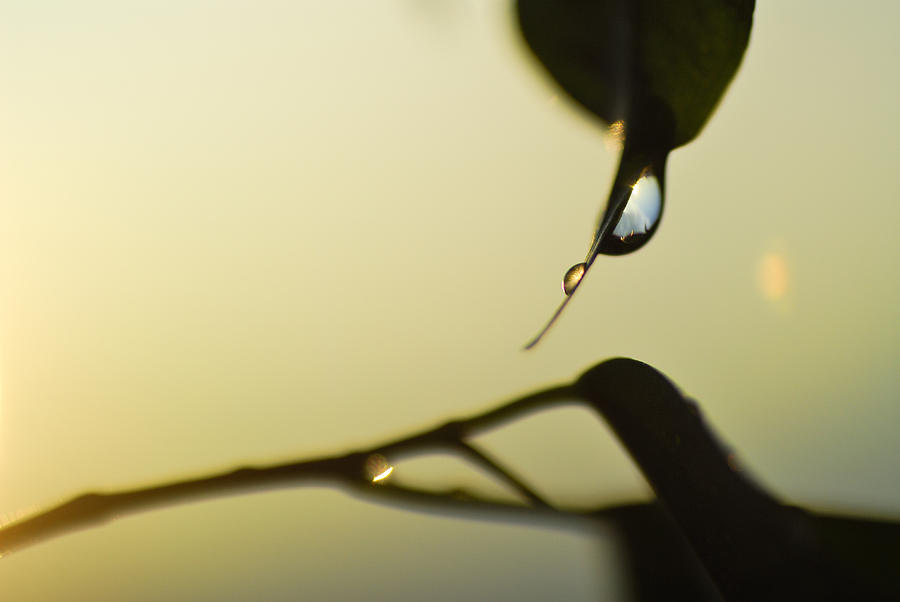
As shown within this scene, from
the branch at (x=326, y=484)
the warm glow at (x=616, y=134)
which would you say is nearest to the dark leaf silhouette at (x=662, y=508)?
the branch at (x=326, y=484)

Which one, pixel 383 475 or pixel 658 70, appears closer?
pixel 658 70

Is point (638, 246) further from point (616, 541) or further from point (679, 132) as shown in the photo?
point (616, 541)

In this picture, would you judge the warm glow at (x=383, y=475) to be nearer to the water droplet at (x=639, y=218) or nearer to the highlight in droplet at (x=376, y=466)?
the highlight in droplet at (x=376, y=466)

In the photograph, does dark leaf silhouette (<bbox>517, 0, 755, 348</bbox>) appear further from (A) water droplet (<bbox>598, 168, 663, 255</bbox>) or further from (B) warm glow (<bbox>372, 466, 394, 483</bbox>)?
(B) warm glow (<bbox>372, 466, 394, 483</bbox>)

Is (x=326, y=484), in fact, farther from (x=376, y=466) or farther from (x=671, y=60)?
(x=671, y=60)

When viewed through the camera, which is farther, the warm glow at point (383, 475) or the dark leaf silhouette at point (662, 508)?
the warm glow at point (383, 475)

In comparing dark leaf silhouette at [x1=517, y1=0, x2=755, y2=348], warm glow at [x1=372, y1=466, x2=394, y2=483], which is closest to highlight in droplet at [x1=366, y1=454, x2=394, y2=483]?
warm glow at [x1=372, y1=466, x2=394, y2=483]

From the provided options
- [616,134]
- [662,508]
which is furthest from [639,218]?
[662,508]

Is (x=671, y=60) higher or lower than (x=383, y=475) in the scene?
higher
